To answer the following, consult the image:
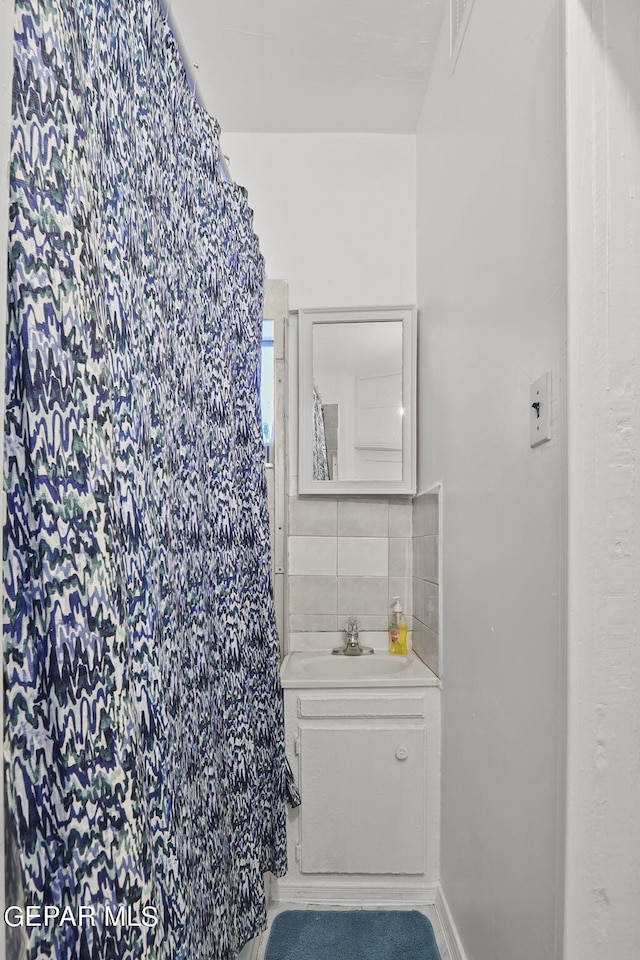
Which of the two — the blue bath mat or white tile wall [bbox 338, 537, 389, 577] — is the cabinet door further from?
white tile wall [bbox 338, 537, 389, 577]

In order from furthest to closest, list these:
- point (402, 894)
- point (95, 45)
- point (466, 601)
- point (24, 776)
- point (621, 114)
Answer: point (402, 894)
point (466, 601)
point (621, 114)
point (95, 45)
point (24, 776)

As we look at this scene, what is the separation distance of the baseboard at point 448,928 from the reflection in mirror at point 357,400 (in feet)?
4.58

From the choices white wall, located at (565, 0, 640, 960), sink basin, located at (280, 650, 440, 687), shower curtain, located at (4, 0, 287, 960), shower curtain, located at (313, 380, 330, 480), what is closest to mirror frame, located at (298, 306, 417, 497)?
shower curtain, located at (313, 380, 330, 480)

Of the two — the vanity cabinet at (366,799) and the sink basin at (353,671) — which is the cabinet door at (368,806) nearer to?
the vanity cabinet at (366,799)

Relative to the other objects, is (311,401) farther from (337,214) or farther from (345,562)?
(337,214)

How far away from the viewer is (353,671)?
2523 millimetres

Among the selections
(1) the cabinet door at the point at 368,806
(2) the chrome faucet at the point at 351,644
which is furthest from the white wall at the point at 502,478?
(2) the chrome faucet at the point at 351,644

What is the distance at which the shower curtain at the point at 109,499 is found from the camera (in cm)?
71

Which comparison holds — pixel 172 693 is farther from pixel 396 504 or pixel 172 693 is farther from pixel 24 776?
pixel 396 504

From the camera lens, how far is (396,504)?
2.75 m

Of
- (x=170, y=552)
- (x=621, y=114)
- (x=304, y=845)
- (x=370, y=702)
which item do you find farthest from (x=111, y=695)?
(x=304, y=845)

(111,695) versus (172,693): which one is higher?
(111,695)

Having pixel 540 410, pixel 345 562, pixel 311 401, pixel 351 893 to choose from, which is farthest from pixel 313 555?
pixel 540 410

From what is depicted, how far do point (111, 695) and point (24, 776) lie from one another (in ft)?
0.37
